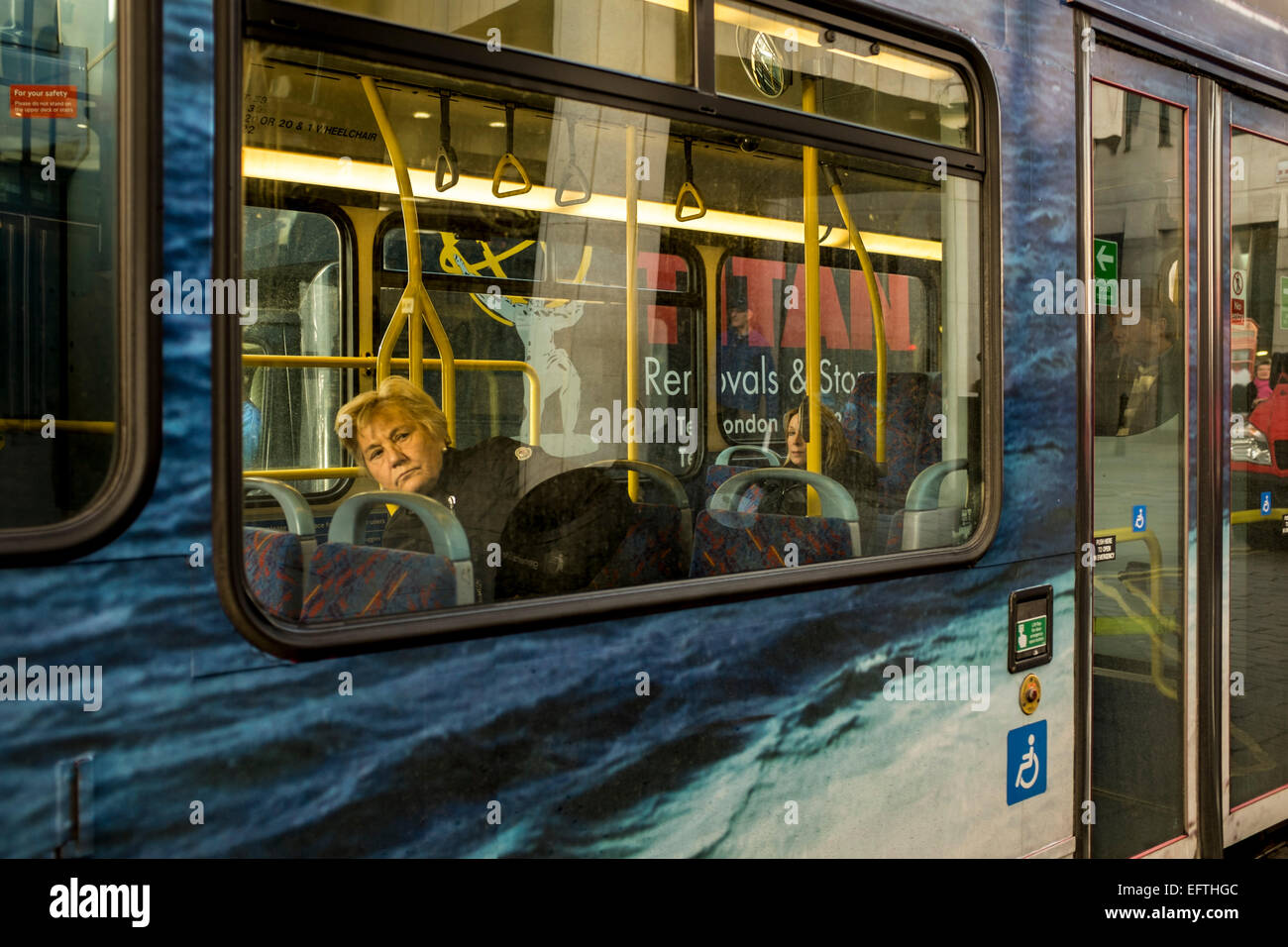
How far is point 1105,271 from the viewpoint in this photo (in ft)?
9.85

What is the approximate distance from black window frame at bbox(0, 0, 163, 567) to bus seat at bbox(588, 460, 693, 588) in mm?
846

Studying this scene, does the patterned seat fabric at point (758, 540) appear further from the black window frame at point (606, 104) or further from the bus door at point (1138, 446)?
the bus door at point (1138, 446)

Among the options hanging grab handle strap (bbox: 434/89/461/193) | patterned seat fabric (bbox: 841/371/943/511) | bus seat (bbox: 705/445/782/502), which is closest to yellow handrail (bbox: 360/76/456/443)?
hanging grab handle strap (bbox: 434/89/461/193)

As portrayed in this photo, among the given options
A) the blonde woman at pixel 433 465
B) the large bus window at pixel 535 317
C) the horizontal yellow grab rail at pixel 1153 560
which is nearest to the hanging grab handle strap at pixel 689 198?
the large bus window at pixel 535 317

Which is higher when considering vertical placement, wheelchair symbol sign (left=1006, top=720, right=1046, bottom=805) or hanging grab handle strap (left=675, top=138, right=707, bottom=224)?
hanging grab handle strap (left=675, top=138, right=707, bottom=224)

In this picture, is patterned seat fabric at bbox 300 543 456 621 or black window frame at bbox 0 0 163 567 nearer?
black window frame at bbox 0 0 163 567

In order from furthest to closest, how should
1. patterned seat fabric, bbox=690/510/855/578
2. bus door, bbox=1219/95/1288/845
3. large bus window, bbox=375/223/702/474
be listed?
large bus window, bbox=375/223/702/474 < bus door, bbox=1219/95/1288/845 < patterned seat fabric, bbox=690/510/855/578

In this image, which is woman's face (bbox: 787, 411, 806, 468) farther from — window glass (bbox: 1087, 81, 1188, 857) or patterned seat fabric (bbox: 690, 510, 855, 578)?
window glass (bbox: 1087, 81, 1188, 857)

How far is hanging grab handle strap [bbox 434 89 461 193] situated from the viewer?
2877 mm

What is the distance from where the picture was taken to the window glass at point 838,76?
2.25 metres

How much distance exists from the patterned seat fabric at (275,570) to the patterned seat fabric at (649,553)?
52 cm

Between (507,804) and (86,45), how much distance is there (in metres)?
1.25

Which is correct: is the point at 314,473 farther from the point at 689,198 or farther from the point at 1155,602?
the point at 1155,602

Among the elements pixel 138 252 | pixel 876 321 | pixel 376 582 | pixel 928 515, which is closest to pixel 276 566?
pixel 376 582
